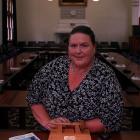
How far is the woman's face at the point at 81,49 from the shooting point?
6.64ft

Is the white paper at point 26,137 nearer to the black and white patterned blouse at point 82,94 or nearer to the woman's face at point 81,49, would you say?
the black and white patterned blouse at point 82,94

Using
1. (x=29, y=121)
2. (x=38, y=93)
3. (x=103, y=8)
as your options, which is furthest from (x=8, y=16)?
(x=38, y=93)

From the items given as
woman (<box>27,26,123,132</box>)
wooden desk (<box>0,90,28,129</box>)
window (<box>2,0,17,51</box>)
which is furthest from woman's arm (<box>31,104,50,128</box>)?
window (<box>2,0,17,51</box>)

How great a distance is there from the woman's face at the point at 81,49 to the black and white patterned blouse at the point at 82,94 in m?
0.08

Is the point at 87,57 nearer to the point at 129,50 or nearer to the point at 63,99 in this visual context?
the point at 63,99

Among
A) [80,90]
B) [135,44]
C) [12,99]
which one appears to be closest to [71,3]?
[135,44]

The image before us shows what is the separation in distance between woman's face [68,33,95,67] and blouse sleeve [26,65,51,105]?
189 millimetres

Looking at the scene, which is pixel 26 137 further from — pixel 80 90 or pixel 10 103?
pixel 10 103

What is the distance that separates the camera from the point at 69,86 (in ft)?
6.84

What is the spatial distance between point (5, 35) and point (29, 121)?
24.5 ft

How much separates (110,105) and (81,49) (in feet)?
1.13

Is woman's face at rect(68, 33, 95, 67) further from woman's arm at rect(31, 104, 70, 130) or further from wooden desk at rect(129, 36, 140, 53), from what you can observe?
wooden desk at rect(129, 36, 140, 53)

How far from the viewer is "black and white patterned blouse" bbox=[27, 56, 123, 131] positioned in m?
2.00

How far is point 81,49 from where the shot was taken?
2.03 metres
